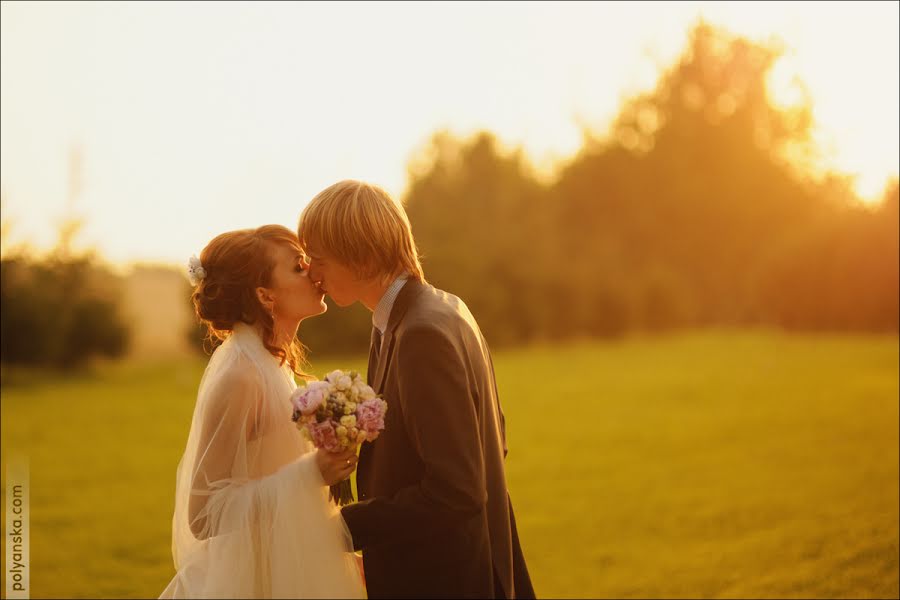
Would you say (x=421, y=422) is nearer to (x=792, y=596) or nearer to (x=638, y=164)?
(x=792, y=596)

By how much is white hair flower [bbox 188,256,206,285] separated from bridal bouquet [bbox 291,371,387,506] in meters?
0.95

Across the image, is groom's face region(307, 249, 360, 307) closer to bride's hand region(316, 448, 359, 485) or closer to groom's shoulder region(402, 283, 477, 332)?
groom's shoulder region(402, 283, 477, 332)

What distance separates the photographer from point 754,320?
1428 inches

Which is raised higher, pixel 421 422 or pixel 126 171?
pixel 126 171

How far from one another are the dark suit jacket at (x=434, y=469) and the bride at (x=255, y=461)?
18cm

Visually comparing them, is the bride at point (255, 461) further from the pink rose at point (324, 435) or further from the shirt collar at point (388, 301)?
the shirt collar at point (388, 301)

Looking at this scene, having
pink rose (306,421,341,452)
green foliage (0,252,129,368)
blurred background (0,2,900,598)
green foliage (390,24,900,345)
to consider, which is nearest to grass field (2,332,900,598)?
blurred background (0,2,900,598)

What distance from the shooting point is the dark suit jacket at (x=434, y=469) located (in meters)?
3.10

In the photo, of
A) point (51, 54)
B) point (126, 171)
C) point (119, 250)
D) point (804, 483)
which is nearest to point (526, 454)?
point (804, 483)

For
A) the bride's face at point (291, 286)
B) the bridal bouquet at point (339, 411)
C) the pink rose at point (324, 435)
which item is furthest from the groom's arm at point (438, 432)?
the bride's face at point (291, 286)

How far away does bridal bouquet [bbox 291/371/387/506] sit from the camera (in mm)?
3152

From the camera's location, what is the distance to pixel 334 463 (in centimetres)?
342

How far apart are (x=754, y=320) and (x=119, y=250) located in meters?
23.4

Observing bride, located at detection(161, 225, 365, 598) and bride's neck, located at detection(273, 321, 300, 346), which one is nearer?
bride, located at detection(161, 225, 365, 598)
